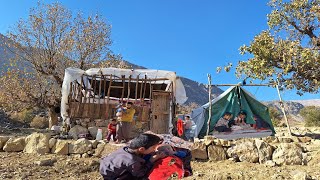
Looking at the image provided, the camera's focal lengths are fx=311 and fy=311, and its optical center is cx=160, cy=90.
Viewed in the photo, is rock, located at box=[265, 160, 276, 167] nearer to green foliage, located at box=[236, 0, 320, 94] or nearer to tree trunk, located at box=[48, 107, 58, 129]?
green foliage, located at box=[236, 0, 320, 94]

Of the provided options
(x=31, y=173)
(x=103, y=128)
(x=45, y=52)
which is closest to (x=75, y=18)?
(x=45, y=52)

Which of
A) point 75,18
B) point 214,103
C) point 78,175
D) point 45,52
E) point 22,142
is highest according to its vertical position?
point 75,18

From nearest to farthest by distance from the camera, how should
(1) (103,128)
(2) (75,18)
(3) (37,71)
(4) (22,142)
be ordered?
(4) (22,142)
(1) (103,128)
(3) (37,71)
(2) (75,18)

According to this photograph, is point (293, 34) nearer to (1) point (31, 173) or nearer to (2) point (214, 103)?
(2) point (214, 103)

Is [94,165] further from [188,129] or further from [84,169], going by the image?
[188,129]

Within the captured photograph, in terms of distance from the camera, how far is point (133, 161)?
2803mm

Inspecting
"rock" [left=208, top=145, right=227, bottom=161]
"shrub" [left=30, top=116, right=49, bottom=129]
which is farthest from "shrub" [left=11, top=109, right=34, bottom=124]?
"rock" [left=208, top=145, right=227, bottom=161]

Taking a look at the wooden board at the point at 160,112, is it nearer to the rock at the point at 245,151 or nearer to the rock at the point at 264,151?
→ the rock at the point at 245,151

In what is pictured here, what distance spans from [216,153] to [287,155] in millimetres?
1541

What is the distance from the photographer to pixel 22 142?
292 inches

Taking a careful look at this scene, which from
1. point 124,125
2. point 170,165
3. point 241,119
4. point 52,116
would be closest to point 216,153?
point 124,125

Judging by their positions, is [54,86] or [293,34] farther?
[54,86]

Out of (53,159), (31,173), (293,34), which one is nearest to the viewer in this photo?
(31,173)

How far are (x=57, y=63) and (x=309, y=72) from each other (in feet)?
39.8
